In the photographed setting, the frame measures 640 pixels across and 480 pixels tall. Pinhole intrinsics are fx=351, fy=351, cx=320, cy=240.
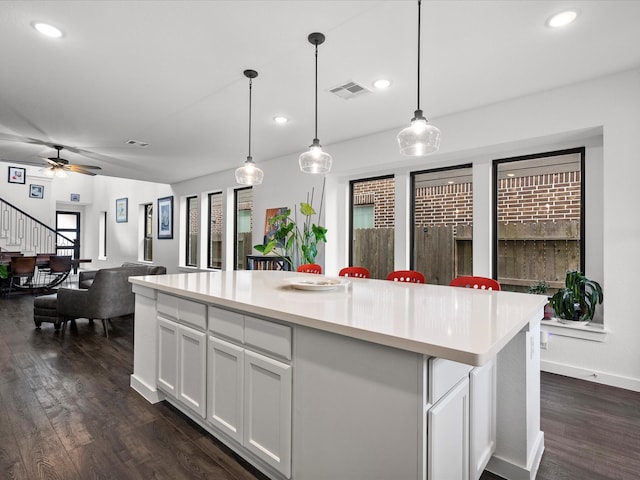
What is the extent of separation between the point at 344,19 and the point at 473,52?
102cm

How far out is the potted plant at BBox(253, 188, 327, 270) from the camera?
471 cm

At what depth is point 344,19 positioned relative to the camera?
2.17 m

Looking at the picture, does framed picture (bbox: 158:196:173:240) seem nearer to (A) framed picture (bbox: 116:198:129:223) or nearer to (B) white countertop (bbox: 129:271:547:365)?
(A) framed picture (bbox: 116:198:129:223)

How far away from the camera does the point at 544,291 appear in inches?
136

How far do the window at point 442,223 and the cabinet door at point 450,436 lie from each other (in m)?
2.88

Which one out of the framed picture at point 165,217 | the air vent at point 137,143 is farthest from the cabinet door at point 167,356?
the framed picture at point 165,217

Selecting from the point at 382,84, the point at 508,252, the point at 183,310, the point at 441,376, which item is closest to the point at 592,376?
the point at 508,252

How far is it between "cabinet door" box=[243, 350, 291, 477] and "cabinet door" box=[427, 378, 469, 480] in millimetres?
644

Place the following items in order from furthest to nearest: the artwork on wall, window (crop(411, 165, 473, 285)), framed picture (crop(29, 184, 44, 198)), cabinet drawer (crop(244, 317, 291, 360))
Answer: framed picture (crop(29, 184, 44, 198))
the artwork on wall
window (crop(411, 165, 473, 285))
cabinet drawer (crop(244, 317, 291, 360))

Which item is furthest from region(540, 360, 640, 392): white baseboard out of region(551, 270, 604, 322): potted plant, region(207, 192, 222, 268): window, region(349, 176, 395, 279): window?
region(207, 192, 222, 268): window

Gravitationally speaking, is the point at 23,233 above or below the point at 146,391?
above

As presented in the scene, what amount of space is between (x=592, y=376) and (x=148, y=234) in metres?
9.19

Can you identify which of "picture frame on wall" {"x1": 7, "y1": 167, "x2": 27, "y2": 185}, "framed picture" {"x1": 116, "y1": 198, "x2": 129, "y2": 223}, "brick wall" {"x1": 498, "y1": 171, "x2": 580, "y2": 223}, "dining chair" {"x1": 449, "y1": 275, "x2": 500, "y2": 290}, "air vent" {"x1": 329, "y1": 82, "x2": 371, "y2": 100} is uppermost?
"picture frame on wall" {"x1": 7, "y1": 167, "x2": 27, "y2": 185}

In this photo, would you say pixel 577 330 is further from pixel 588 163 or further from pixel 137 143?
pixel 137 143
